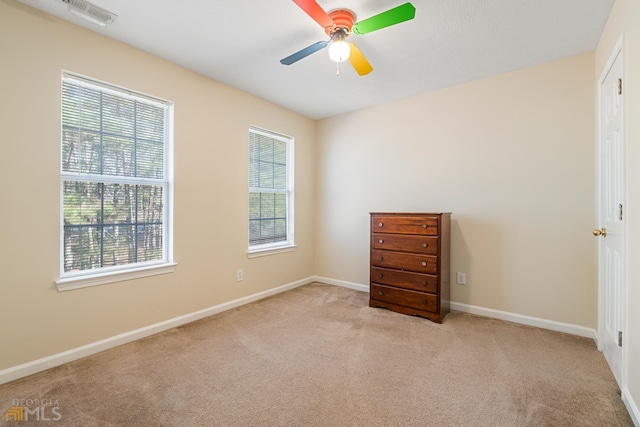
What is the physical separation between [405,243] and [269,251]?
1.67 meters

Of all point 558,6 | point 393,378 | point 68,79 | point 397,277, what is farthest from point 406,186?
point 68,79

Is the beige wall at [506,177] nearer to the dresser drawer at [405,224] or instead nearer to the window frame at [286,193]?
the dresser drawer at [405,224]

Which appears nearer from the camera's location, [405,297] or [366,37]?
[366,37]

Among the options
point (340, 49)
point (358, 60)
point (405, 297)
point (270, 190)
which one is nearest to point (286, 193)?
point (270, 190)

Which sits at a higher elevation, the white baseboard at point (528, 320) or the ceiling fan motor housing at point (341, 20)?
the ceiling fan motor housing at point (341, 20)

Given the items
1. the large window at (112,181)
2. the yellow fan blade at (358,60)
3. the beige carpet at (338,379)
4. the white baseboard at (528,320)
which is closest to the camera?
the beige carpet at (338,379)

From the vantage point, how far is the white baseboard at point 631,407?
1.43 metres

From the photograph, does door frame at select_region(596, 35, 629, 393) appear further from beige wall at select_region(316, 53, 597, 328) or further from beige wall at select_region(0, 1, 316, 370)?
beige wall at select_region(0, 1, 316, 370)

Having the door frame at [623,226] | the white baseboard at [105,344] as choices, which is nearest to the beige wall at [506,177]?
the door frame at [623,226]

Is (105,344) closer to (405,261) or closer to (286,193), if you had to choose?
(286,193)

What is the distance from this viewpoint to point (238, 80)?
3021 millimetres

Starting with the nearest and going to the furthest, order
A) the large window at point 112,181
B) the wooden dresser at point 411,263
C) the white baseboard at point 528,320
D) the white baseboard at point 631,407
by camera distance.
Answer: the white baseboard at point 631,407
the large window at point 112,181
the white baseboard at point 528,320
the wooden dresser at point 411,263

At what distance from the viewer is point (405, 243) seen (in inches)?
118

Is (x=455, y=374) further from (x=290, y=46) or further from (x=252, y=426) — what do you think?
(x=290, y=46)
